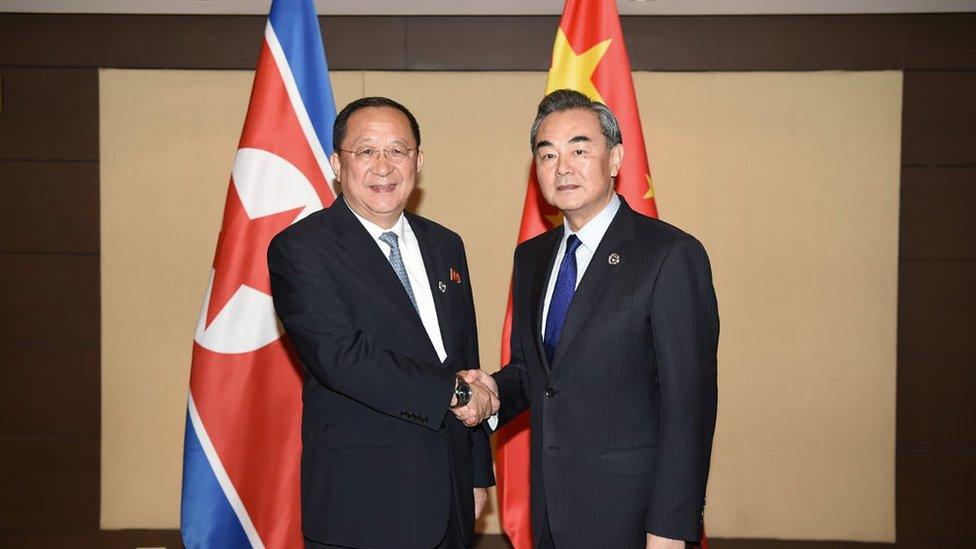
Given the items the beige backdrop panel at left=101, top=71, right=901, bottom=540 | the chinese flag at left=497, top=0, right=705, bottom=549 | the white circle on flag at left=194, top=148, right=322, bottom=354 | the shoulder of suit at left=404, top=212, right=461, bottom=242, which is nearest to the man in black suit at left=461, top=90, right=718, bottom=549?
the shoulder of suit at left=404, top=212, right=461, bottom=242

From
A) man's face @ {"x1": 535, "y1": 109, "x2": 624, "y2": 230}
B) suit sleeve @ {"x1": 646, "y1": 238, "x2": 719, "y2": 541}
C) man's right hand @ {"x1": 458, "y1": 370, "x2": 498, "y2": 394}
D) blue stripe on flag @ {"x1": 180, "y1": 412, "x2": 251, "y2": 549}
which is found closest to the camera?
suit sleeve @ {"x1": 646, "y1": 238, "x2": 719, "y2": 541}

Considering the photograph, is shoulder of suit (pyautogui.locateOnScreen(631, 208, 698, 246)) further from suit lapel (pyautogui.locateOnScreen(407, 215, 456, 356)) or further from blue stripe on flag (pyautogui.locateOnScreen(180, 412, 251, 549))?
blue stripe on flag (pyautogui.locateOnScreen(180, 412, 251, 549))

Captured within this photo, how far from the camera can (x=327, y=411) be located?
2264 mm

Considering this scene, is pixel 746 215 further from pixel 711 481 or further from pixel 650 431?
pixel 650 431

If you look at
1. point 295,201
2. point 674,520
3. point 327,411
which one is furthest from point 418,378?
point 295,201

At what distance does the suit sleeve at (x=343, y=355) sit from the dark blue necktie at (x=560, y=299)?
1.00ft

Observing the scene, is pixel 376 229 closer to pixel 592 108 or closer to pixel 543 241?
Answer: pixel 543 241

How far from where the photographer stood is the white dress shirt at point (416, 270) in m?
2.38

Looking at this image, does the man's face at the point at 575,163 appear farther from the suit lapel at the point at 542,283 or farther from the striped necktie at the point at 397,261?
the striped necktie at the point at 397,261

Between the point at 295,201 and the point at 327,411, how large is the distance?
115 cm

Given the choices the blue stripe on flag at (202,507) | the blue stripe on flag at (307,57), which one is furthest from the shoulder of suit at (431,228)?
the blue stripe on flag at (202,507)

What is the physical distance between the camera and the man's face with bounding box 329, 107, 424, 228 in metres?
2.39

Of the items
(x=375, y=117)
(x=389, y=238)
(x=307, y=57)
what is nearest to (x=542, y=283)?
(x=389, y=238)

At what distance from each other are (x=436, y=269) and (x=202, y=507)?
4.69ft
